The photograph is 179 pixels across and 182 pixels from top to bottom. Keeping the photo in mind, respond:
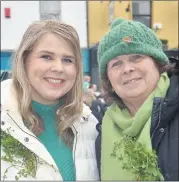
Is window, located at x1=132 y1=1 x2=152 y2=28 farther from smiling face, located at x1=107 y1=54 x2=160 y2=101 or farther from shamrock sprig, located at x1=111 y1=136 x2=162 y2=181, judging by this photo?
shamrock sprig, located at x1=111 y1=136 x2=162 y2=181

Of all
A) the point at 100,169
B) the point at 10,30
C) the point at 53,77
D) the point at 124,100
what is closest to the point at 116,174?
the point at 100,169

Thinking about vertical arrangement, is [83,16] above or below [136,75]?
above

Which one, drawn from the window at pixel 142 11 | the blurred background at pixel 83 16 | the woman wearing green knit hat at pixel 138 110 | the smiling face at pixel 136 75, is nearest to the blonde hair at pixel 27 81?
the woman wearing green knit hat at pixel 138 110

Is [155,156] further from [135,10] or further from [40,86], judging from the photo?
[135,10]

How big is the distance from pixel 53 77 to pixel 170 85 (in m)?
0.70

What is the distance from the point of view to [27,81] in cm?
223

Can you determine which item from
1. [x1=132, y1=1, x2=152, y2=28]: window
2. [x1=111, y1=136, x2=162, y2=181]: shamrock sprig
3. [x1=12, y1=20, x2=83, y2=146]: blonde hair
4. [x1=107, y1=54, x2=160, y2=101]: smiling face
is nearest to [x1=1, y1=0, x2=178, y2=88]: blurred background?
[x1=132, y1=1, x2=152, y2=28]: window

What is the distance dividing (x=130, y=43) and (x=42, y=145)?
800mm

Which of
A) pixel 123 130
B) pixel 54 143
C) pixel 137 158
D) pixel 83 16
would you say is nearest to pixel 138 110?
pixel 123 130

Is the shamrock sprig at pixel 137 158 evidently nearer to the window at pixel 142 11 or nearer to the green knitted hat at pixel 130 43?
the green knitted hat at pixel 130 43

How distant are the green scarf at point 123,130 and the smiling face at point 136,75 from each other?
0.20ft

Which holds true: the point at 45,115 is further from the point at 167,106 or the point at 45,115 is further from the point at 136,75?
the point at 167,106

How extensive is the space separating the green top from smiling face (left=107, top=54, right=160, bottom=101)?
1.63ft

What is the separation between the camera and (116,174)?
209cm
